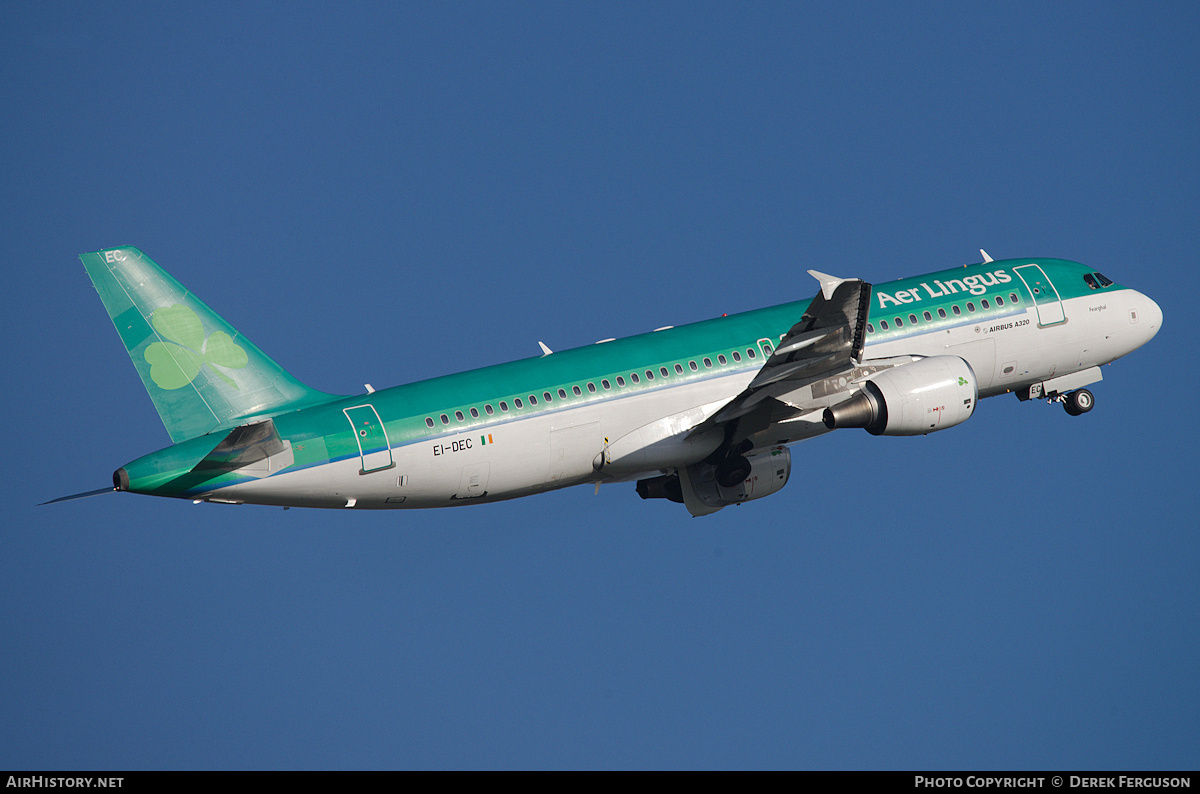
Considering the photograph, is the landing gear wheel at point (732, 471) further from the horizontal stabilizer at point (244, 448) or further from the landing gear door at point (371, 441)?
the horizontal stabilizer at point (244, 448)

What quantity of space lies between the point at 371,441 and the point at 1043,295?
1924 centimetres

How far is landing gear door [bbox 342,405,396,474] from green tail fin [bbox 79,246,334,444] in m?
1.93

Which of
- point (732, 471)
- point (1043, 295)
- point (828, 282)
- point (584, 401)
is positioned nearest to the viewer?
point (828, 282)

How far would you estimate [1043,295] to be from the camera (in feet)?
128

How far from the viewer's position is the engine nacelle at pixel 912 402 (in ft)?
111

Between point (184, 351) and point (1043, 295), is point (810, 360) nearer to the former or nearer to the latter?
point (1043, 295)

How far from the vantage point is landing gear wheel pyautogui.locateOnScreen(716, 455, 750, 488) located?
36.0 metres

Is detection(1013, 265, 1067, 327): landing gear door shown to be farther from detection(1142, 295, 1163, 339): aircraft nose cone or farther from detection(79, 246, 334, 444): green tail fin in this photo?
detection(79, 246, 334, 444): green tail fin

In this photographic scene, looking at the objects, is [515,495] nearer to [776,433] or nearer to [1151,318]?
[776,433]

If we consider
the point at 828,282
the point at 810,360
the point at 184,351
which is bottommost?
the point at 810,360

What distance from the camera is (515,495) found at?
3372cm

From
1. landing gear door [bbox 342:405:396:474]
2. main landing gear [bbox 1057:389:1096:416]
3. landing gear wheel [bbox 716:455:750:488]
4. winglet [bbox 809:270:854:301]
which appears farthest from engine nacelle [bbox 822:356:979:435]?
landing gear door [bbox 342:405:396:474]

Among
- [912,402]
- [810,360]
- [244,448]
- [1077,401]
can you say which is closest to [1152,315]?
[1077,401]

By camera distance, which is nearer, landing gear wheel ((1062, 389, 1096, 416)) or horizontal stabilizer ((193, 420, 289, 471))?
horizontal stabilizer ((193, 420, 289, 471))
